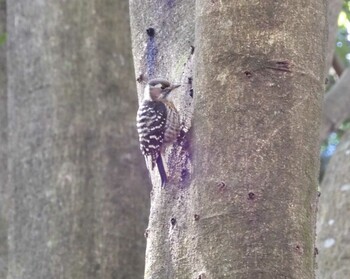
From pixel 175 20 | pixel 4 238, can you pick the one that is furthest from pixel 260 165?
pixel 4 238

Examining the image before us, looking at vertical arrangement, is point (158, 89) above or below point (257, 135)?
above

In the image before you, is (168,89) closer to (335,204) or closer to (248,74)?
(248,74)

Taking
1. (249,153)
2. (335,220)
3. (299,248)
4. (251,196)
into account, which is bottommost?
(335,220)

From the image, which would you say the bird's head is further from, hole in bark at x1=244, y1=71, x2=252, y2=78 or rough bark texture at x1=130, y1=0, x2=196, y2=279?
hole in bark at x1=244, y1=71, x2=252, y2=78

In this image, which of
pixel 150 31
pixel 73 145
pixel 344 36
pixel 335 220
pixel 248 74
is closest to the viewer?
pixel 248 74

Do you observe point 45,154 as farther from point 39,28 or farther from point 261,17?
point 261,17

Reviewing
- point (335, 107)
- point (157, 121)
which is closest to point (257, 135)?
point (157, 121)
